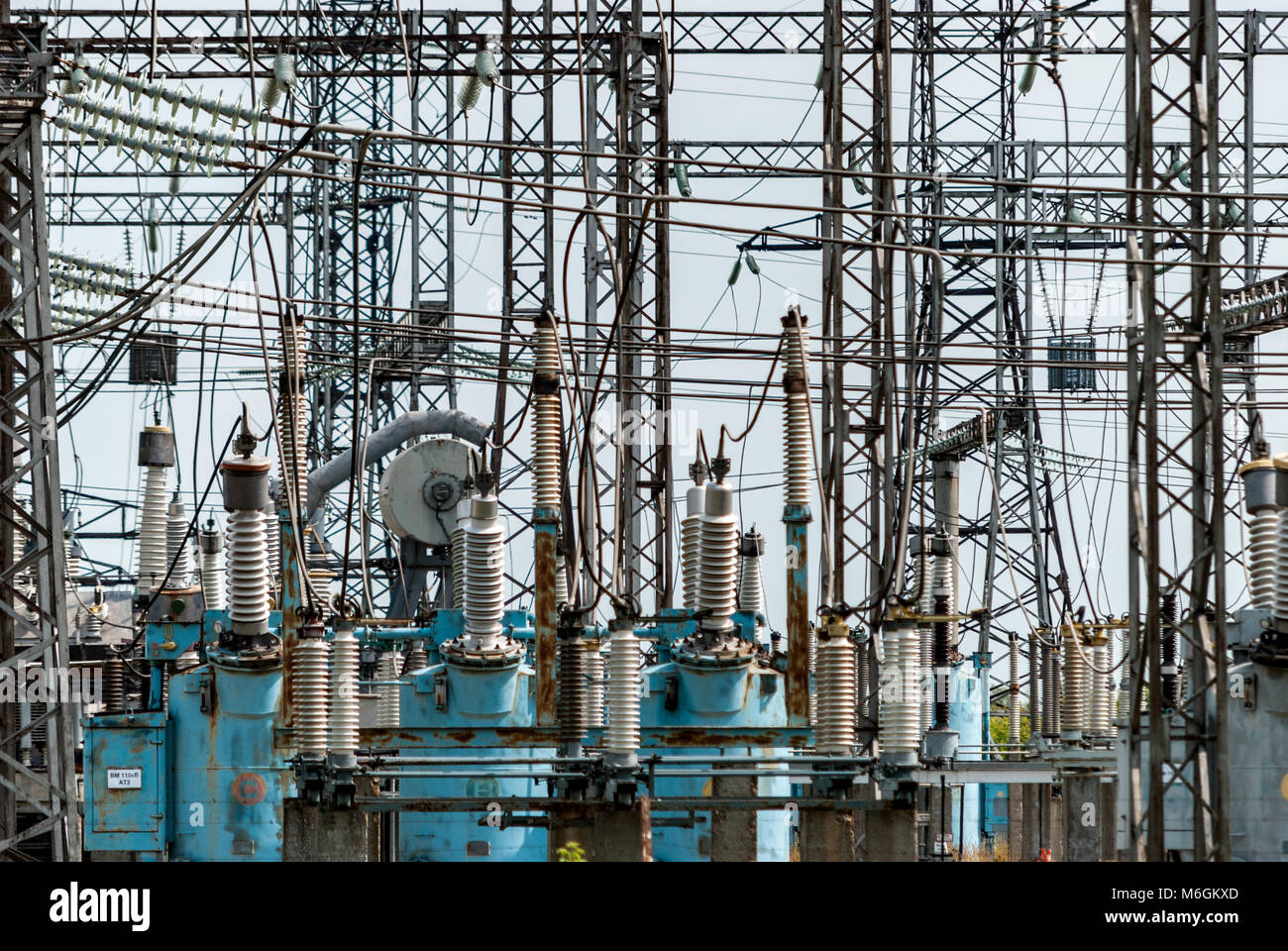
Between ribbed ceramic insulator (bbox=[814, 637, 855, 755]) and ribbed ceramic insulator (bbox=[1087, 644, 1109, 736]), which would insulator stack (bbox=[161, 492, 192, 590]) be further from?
ribbed ceramic insulator (bbox=[1087, 644, 1109, 736])

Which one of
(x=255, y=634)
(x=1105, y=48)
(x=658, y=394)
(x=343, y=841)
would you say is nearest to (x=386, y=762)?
(x=343, y=841)

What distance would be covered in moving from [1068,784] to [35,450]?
1109 centimetres

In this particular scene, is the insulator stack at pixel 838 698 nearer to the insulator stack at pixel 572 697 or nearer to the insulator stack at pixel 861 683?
the insulator stack at pixel 572 697

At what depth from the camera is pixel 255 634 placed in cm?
1491

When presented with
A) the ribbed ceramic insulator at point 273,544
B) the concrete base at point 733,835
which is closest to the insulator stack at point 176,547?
the ribbed ceramic insulator at point 273,544

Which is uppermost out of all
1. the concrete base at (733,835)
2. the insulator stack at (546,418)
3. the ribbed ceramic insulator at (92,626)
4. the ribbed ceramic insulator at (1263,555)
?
the insulator stack at (546,418)

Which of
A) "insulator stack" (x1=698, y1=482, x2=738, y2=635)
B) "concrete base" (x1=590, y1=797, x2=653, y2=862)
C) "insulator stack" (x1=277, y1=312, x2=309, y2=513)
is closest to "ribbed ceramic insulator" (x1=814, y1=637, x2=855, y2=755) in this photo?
"insulator stack" (x1=698, y1=482, x2=738, y2=635)

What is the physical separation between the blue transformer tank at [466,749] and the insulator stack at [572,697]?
0.84 meters

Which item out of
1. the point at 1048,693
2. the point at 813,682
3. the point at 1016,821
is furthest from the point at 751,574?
the point at 1048,693

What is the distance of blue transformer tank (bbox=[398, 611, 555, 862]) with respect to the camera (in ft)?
47.3

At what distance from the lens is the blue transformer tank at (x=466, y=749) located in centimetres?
1441

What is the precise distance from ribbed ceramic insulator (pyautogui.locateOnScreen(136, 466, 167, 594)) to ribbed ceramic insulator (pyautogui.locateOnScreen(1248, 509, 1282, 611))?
981 cm
